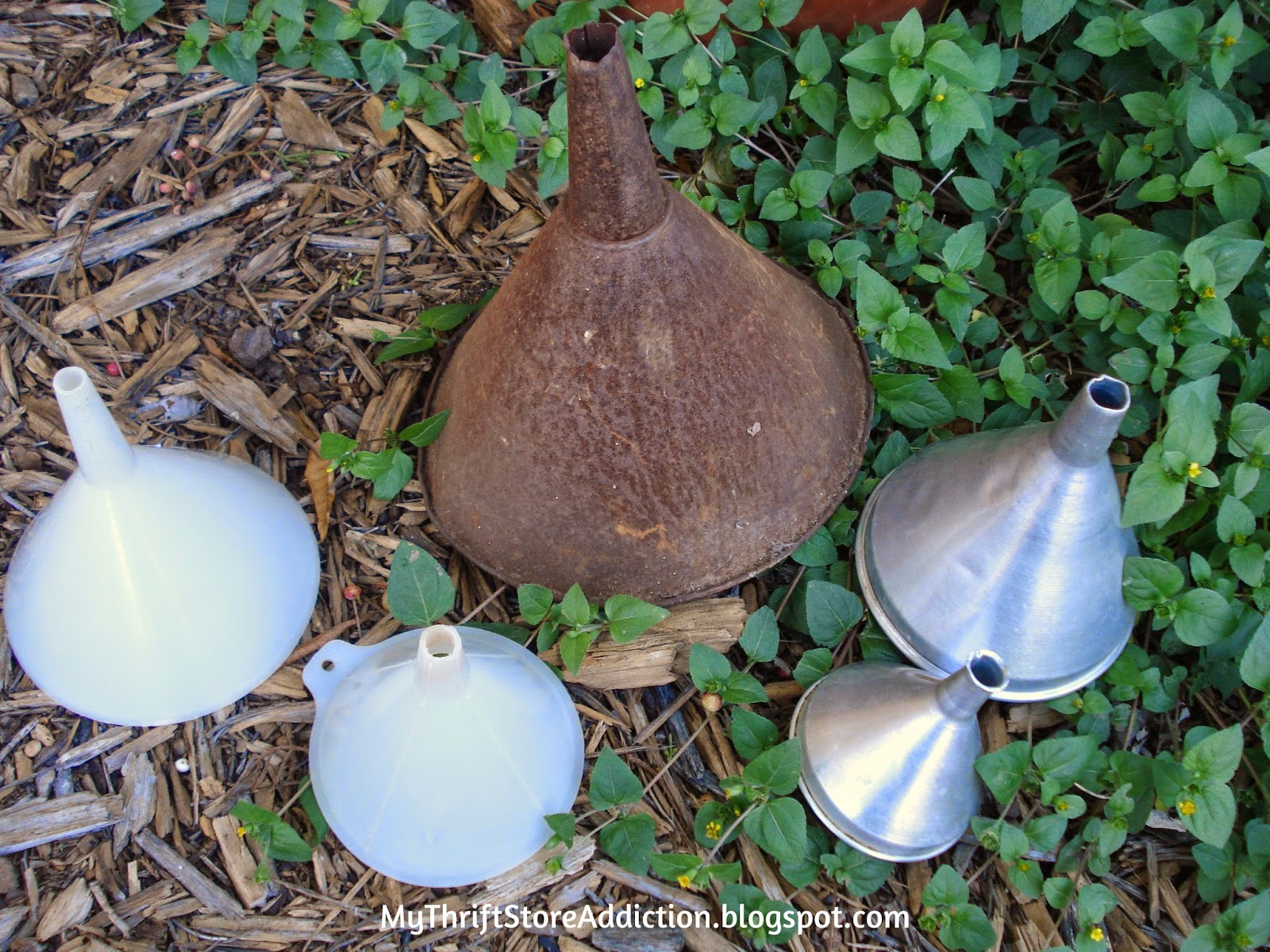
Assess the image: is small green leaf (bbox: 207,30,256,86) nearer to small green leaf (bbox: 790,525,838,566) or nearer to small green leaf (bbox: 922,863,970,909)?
small green leaf (bbox: 790,525,838,566)

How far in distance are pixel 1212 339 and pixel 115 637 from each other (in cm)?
167

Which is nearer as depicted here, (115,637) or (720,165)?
(115,637)

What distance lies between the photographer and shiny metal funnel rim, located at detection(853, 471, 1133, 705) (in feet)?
5.23

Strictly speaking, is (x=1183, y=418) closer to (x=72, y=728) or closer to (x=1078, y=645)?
(x=1078, y=645)

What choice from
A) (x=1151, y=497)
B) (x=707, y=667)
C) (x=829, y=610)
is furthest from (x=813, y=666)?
(x=1151, y=497)

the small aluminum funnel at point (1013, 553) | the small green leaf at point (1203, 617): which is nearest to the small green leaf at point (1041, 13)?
the small aluminum funnel at point (1013, 553)

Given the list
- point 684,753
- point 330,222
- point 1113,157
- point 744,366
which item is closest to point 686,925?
point 684,753

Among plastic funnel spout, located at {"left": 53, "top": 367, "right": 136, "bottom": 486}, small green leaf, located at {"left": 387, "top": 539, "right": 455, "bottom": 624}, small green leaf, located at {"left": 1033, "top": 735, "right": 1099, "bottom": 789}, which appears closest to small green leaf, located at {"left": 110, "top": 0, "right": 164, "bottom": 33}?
plastic funnel spout, located at {"left": 53, "top": 367, "right": 136, "bottom": 486}

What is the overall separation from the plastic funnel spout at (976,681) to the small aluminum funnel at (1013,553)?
0.18 ft

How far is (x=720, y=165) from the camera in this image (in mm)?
2004

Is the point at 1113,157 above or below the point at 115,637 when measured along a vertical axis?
above

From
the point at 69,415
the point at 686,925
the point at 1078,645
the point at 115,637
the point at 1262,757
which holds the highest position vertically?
the point at 69,415

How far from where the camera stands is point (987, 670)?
1372mm

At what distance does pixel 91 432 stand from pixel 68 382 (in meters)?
0.08
